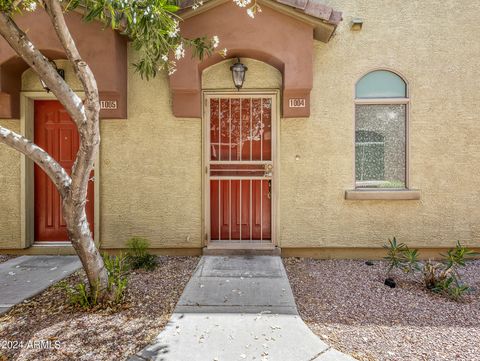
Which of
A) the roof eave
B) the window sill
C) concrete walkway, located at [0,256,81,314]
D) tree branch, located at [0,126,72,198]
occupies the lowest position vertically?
concrete walkway, located at [0,256,81,314]

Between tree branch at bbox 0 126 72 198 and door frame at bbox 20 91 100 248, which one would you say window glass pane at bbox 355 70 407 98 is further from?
door frame at bbox 20 91 100 248

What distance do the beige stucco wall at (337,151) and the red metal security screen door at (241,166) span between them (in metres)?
0.28

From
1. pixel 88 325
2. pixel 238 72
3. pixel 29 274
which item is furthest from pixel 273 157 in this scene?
pixel 29 274

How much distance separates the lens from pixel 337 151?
5.13m

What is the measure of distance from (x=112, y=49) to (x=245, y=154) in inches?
105

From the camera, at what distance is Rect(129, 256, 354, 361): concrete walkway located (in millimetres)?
2561

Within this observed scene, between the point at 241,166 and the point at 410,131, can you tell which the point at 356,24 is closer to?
the point at 410,131

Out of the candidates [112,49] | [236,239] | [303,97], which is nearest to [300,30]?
[303,97]

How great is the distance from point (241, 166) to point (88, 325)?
327 centimetres

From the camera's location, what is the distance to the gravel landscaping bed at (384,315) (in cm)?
270

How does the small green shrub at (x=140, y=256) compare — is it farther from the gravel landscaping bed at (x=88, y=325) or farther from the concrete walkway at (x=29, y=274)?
the concrete walkway at (x=29, y=274)

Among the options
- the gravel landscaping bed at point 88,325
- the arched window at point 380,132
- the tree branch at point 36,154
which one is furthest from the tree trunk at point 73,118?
the arched window at point 380,132

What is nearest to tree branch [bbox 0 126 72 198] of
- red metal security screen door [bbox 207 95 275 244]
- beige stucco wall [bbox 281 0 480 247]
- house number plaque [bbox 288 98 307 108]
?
red metal security screen door [bbox 207 95 275 244]

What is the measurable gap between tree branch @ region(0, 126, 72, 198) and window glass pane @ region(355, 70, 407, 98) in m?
4.61
